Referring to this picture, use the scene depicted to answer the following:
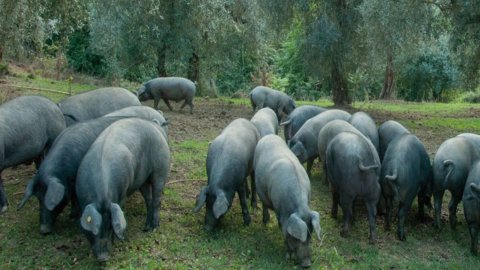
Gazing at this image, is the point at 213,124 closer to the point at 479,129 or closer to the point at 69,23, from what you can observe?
the point at 69,23

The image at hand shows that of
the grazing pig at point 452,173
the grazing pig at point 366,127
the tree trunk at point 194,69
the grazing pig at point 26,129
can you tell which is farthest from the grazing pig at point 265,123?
the tree trunk at point 194,69

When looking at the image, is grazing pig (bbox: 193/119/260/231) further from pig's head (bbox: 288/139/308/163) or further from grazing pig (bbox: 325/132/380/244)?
pig's head (bbox: 288/139/308/163)

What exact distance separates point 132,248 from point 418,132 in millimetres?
11346

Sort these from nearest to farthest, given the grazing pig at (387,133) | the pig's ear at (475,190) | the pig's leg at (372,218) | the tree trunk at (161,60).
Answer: the pig's ear at (475,190), the pig's leg at (372,218), the grazing pig at (387,133), the tree trunk at (161,60)

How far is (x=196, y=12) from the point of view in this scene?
20438 millimetres

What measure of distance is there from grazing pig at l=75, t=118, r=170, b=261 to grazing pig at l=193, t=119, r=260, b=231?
2.45 ft

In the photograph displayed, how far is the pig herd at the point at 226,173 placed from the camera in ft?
24.5

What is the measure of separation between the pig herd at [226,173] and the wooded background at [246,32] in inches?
217

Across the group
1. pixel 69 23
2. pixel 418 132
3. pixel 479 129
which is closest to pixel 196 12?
pixel 69 23

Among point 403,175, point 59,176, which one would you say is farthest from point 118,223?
point 403,175

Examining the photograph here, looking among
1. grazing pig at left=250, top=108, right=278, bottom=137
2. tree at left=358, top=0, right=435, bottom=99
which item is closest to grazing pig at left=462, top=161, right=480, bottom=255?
grazing pig at left=250, top=108, right=278, bottom=137

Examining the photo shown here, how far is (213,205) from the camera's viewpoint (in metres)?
8.27

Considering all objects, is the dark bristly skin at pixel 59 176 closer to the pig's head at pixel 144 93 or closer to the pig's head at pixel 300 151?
the pig's head at pixel 300 151

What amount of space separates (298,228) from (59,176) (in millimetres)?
3532
